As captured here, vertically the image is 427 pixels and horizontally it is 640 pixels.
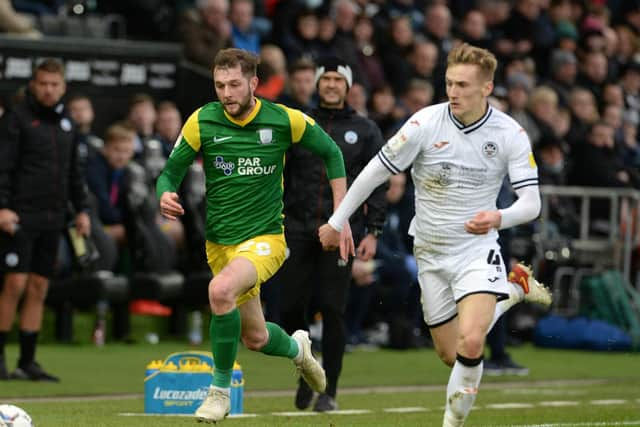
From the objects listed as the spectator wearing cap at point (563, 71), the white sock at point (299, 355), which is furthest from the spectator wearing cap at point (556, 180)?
the white sock at point (299, 355)

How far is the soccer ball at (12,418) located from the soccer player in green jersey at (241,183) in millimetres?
1382

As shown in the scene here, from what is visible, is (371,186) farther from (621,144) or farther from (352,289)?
(621,144)

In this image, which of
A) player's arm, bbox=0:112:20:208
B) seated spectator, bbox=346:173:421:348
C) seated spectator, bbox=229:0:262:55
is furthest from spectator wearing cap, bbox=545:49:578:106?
player's arm, bbox=0:112:20:208

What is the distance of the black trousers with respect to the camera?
39.6 feet

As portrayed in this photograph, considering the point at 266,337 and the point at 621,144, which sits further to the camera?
the point at 621,144

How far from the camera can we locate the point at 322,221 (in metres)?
12.2

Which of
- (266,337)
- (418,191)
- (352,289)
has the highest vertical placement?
(418,191)

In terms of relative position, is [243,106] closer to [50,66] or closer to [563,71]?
[50,66]

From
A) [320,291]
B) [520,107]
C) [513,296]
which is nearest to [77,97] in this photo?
[320,291]

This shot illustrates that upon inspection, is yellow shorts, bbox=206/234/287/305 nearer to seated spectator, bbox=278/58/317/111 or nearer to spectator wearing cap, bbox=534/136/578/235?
seated spectator, bbox=278/58/317/111

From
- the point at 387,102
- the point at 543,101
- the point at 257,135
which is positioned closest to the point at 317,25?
the point at 387,102

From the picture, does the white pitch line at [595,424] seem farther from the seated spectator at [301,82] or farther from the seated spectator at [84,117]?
the seated spectator at [84,117]

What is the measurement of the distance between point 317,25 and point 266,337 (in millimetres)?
11323

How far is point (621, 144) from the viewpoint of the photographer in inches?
958
